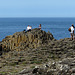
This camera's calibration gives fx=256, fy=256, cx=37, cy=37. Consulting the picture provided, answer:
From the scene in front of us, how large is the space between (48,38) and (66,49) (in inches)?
526

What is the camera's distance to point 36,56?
2752cm

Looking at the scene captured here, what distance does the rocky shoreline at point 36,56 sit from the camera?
47.5 ft

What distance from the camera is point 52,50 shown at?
100 ft

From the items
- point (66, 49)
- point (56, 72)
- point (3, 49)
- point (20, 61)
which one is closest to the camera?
→ point (56, 72)

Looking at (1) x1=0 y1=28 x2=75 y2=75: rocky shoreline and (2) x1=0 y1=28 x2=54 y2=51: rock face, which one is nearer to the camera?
(1) x1=0 y1=28 x2=75 y2=75: rocky shoreline

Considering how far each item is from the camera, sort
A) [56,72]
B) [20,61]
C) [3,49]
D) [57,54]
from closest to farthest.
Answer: [56,72]
[20,61]
[57,54]
[3,49]

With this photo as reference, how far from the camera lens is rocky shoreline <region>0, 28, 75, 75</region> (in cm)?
1449

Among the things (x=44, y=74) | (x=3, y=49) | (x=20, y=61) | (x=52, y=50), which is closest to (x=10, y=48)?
(x=3, y=49)

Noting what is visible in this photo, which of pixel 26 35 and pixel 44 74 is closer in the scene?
pixel 44 74

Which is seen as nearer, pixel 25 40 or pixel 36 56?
pixel 36 56

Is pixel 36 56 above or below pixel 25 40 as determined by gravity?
below

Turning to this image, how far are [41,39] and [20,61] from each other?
1676 centimetres

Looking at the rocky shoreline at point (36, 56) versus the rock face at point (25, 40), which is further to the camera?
the rock face at point (25, 40)

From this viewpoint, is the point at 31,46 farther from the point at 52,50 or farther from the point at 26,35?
the point at 52,50
